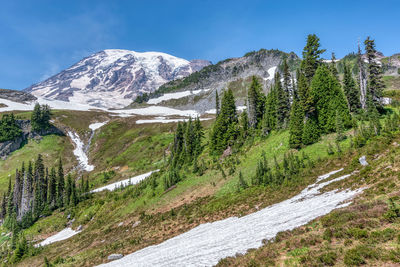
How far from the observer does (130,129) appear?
124 metres

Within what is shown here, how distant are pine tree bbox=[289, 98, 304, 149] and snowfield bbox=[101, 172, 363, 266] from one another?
1459 centimetres

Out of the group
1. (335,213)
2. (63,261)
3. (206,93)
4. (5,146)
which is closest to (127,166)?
(63,261)

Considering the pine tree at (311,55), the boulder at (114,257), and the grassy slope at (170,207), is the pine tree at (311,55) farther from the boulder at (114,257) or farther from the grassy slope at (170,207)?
the boulder at (114,257)

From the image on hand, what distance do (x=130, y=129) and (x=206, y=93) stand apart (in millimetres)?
94092

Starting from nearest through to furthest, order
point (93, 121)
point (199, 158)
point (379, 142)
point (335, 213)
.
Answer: point (335, 213)
point (379, 142)
point (199, 158)
point (93, 121)

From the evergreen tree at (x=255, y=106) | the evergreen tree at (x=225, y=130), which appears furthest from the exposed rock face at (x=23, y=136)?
the evergreen tree at (x=255, y=106)

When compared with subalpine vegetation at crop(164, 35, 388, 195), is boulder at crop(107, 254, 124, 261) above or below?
below

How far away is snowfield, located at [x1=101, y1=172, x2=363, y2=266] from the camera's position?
14312 millimetres

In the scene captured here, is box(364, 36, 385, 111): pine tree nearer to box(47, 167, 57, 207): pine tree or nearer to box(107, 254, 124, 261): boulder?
box(107, 254, 124, 261): boulder

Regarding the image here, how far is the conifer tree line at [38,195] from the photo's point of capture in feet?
205

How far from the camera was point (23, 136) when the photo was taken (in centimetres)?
11450

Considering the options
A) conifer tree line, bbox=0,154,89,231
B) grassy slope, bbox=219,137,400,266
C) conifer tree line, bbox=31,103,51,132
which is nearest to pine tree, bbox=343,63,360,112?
grassy slope, bbox=219,137,400,266

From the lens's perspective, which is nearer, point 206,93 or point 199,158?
point 199,158

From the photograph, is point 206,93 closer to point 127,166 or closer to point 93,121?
point 93,121
